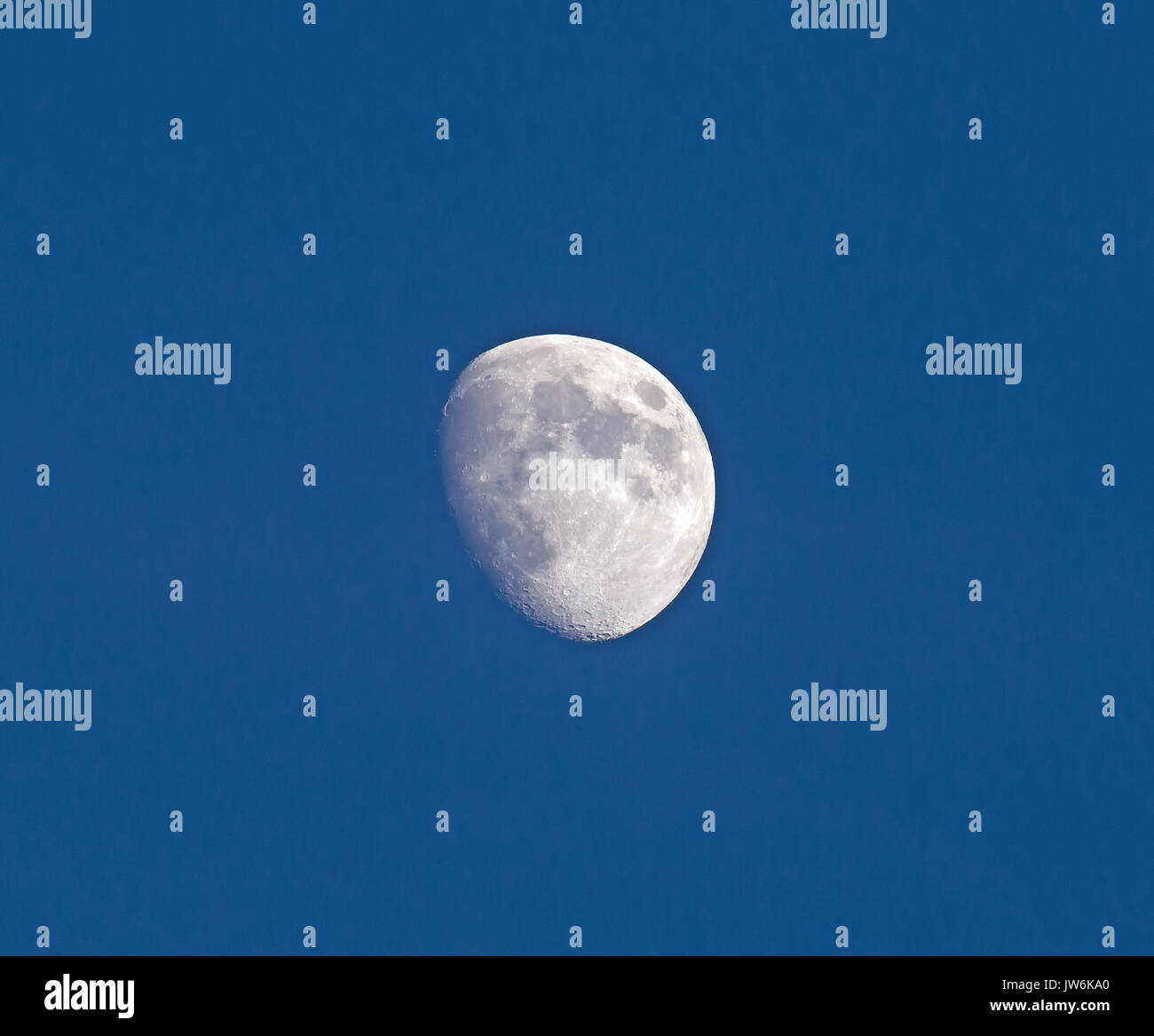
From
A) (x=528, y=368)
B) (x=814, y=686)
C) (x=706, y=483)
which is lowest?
(x=814, y=686)

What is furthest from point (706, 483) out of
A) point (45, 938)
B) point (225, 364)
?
point (45, 938)

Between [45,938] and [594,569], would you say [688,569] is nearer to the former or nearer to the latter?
[594,569]

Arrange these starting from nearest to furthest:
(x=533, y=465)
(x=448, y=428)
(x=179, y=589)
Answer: (x=533, y=465)
(x=448, y=428)
(x=179, y=589)

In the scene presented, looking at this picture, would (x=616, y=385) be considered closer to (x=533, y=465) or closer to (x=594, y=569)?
(x=533, y=465)

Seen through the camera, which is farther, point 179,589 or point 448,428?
point 179,589

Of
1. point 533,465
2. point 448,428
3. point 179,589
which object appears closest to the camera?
point 533,465

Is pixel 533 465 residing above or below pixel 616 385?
below
